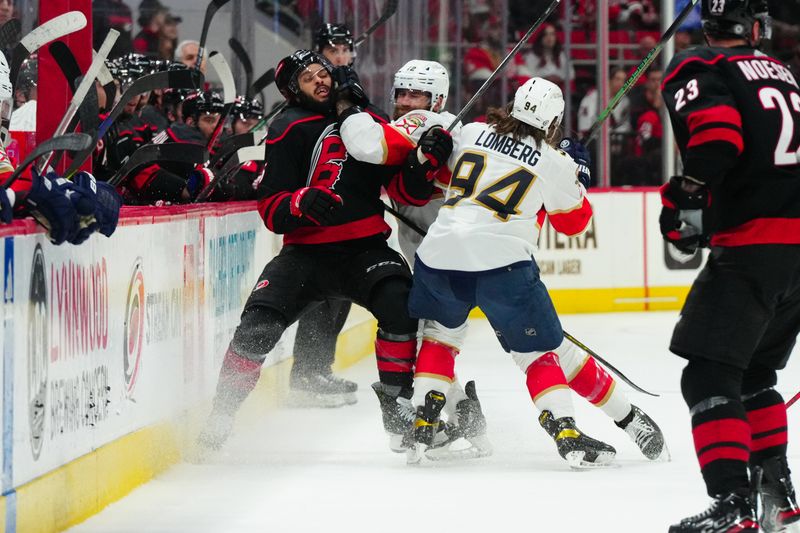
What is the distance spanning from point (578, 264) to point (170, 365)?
585 cm

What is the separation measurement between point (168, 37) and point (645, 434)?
553 centimetres

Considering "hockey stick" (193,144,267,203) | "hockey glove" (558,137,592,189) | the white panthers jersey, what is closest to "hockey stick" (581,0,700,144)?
"hockey glove" (558,137,592,189)

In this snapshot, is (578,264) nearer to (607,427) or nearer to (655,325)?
(655,325)

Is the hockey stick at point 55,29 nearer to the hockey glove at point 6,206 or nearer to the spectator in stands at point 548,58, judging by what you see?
the hockey glove at point 6,206

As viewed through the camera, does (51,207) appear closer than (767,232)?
No

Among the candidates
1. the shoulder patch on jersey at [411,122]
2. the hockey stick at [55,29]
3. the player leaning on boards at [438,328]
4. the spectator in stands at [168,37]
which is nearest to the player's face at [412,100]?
the player leaning on boards at [438,328]

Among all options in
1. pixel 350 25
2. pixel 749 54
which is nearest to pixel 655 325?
pixel 350 25

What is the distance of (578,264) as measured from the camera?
10156mm

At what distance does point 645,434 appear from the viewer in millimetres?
4633

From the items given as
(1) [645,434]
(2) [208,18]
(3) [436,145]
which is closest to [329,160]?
(3) [436,145]

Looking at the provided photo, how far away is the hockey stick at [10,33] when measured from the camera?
481 cm

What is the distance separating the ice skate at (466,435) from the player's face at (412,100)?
98cm

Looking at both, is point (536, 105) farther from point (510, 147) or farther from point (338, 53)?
point (338, 53)

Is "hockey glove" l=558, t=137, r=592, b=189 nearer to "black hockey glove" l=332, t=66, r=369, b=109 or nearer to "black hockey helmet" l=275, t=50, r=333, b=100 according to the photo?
"black hockey glove" l=332, t=66, r=369, b=109
